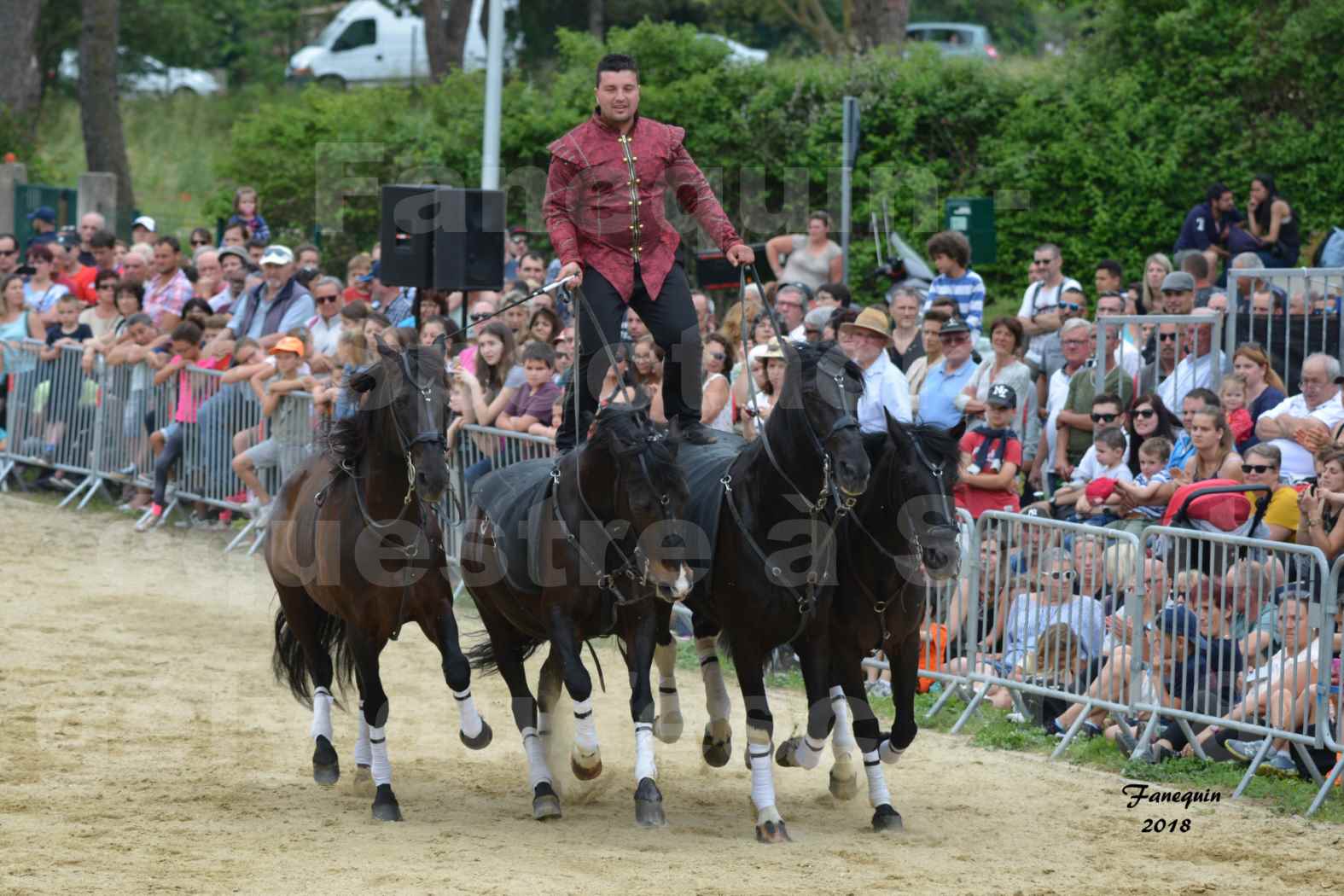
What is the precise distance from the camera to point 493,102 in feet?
63.8

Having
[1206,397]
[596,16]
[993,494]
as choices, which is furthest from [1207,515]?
[596,16]

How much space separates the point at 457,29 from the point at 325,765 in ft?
74.1

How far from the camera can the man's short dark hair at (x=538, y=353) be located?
12828 mm

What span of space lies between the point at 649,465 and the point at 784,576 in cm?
82

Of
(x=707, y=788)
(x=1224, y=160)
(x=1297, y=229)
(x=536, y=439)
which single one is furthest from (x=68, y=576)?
(x=1224, y=160)

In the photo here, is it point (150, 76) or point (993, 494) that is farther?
point (150, 76)

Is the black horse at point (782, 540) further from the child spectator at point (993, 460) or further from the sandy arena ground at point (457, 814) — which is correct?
the child spectator at point (993, 460)

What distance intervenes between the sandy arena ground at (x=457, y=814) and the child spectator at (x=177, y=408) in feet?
11.3

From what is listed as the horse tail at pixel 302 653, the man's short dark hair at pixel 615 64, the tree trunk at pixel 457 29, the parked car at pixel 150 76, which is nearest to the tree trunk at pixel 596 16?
the tree trunk at pixel 457 29

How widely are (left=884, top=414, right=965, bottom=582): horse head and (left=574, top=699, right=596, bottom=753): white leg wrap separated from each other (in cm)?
159

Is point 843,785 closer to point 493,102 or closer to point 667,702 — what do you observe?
point 667,702

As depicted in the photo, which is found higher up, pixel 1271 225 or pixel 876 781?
pixel 1271 225

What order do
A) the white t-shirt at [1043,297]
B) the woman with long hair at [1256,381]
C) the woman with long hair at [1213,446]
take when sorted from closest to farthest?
the woman with long hair at [1213,446] → the woman with long hair at [1256,381] → the white t-shirt at [1043,297]

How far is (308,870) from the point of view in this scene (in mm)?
7309
